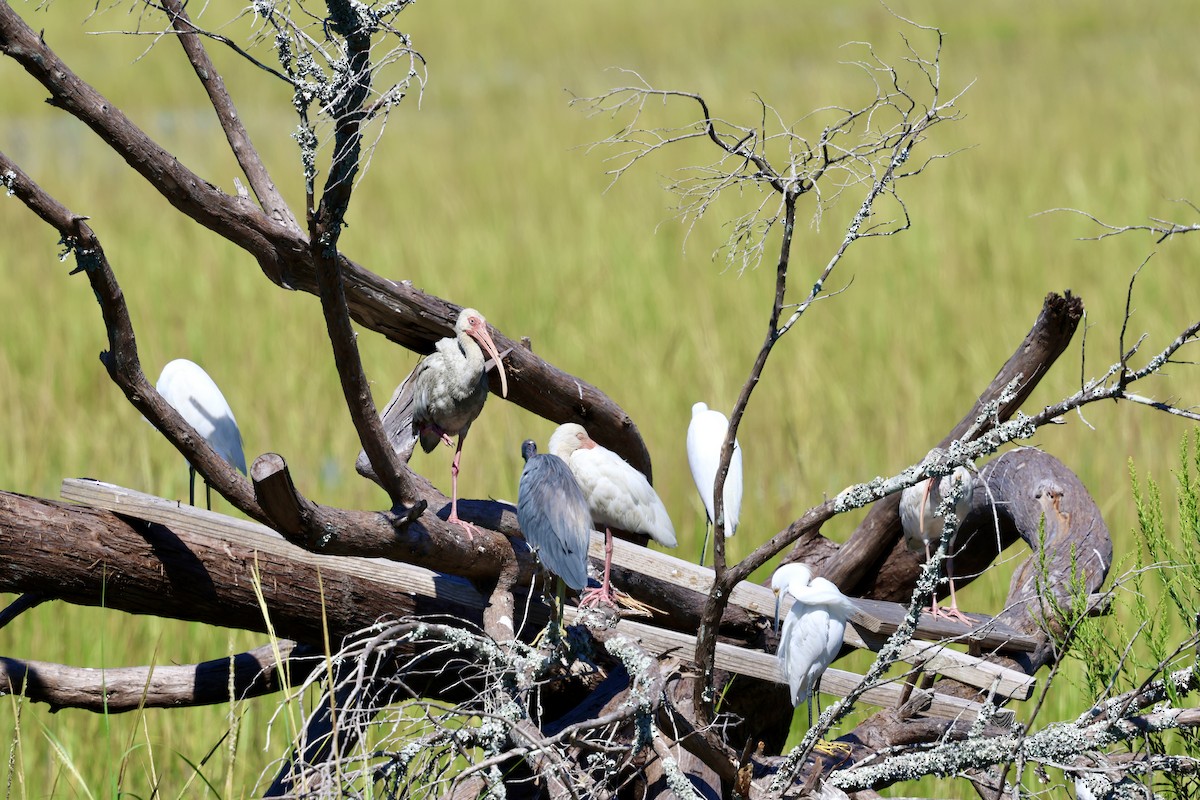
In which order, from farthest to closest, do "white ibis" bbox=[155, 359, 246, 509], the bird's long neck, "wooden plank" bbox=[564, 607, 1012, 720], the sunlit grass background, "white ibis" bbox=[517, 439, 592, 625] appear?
the sunlit grass background, "white ibis" bbox=[155, 359, 246, 509], the bird's long neck, "wooden plank" bbox=[564, 607, 1012, 720], "white ibis" bbox=[517, 439, 592, 625]

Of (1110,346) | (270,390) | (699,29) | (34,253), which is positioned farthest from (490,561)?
(699,29)

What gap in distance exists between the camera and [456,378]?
2516 millimetres

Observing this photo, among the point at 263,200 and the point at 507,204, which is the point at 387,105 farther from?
the point at 507,204

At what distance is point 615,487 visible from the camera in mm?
2947

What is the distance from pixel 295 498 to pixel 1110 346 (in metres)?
5.17

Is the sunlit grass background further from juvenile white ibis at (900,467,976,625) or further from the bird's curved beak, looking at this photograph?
the bird's curved beak

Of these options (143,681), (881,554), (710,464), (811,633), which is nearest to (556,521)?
(811,633)

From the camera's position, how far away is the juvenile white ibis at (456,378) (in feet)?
8.21

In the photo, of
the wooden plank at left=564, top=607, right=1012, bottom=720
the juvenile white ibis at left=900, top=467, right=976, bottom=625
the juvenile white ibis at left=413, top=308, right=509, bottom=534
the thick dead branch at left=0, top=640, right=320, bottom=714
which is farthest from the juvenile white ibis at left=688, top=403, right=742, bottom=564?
the thick dead branch at left=0, top=640, right=320, bottom=714

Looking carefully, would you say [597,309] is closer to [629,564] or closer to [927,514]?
[927,514]

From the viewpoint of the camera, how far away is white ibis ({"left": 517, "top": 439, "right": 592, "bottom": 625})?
2084 millimetres

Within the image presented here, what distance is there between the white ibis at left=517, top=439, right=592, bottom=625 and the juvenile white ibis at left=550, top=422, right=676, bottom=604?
2.18 ft

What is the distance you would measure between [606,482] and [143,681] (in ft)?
3.63

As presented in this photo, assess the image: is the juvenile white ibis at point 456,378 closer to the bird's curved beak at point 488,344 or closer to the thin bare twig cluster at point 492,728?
the bird's curved beak at point 488,344
